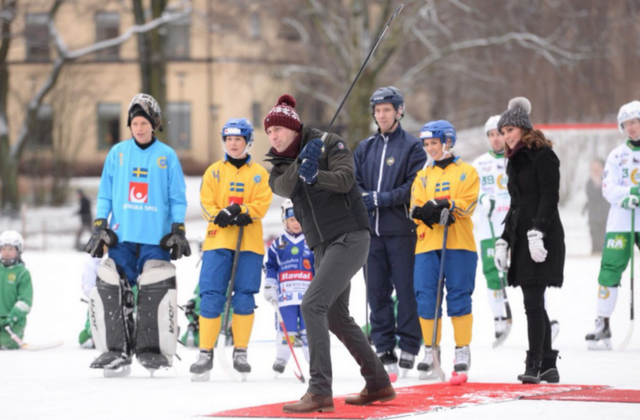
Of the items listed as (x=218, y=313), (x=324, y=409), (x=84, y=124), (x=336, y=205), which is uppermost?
(x=84, y=124)

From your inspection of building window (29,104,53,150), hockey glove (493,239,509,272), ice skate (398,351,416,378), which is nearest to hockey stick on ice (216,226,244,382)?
ice skate (398,351,416,378)

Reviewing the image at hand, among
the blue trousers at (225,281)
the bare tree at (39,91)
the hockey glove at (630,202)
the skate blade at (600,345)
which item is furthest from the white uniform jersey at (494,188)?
the bare tree at (39,91)

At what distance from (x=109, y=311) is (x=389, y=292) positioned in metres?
1.87

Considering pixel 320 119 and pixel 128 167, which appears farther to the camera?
pixel 320 119

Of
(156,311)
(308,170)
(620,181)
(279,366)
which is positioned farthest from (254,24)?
(308,170)

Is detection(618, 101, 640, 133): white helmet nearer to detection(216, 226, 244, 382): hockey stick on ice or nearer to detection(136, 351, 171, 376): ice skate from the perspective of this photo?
detection(216, 226, 244, 382): hockey stick on ice

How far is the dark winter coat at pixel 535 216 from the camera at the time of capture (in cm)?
706

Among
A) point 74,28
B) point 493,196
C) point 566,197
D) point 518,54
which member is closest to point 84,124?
point 74,28

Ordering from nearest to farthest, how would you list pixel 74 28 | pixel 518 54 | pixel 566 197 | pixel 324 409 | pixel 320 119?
pixel 324 409 → pixel 566 197 → pixel 518 54 → pixel 320 119 → pixel 74 28

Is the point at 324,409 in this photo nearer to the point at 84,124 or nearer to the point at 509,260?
the point at 509,260

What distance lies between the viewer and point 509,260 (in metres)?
7.32

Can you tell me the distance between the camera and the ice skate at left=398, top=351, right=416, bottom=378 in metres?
7.77

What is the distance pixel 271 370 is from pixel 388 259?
3.81 ft

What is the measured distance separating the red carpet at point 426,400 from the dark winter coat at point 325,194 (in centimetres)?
88
